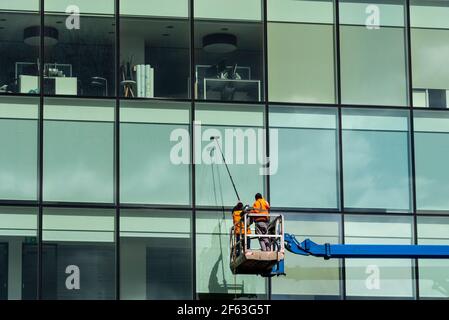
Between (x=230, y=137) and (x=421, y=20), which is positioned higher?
(x=421, y=20)

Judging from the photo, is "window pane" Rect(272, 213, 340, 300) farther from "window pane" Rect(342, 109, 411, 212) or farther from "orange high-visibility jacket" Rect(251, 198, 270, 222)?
"orange high-visibility jacket" Rect(251, 198, 270, 222)

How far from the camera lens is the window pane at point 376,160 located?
32156 mm

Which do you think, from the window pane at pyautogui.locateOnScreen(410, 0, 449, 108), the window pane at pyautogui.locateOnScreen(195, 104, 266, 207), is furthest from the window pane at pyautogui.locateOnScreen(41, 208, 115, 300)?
the window pane at pyautogui.locateOnScreen(410, 0, 449, 108)

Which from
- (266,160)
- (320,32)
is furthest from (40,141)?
(320,32)

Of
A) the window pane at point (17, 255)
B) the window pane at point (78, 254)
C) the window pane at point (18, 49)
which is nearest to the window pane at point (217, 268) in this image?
the window pane at point (78, 254)

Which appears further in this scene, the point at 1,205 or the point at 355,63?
the point at 355,63

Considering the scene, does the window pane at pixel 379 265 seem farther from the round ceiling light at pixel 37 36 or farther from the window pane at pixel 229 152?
the round ceiling light at pixel 37 36

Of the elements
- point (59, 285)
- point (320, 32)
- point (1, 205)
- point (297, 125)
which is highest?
point (320, 32)

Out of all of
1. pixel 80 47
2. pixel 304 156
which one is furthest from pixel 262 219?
pixel 80 47

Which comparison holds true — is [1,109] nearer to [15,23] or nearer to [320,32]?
[15,23]

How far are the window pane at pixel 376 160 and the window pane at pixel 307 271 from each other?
1081 mm

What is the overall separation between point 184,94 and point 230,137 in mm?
1610

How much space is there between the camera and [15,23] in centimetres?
3184

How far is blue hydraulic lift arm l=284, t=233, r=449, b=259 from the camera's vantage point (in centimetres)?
3033
